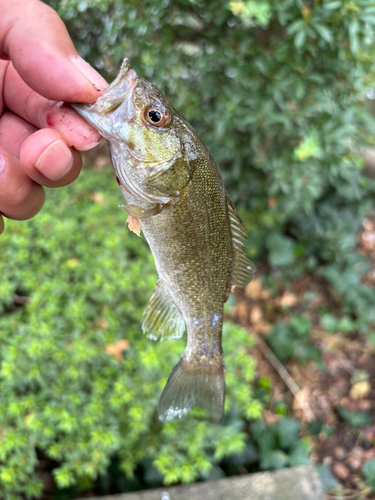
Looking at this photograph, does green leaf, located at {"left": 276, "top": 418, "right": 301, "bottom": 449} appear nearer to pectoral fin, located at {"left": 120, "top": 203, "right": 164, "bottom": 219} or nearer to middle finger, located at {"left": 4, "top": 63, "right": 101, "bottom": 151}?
pectoral fin, located at {"left": 120, "top": 203, "right": 164, "bottom": 219}

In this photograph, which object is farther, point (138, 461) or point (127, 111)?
point (138, 461)

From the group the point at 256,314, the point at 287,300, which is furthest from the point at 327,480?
the point at 287,300

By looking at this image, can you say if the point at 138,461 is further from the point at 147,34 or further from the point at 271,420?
the point at 147,34

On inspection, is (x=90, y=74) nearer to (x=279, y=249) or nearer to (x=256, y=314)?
(x=279, y=249)

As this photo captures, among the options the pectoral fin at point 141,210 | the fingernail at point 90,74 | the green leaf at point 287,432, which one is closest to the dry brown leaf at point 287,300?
the green leaf at point 287,432

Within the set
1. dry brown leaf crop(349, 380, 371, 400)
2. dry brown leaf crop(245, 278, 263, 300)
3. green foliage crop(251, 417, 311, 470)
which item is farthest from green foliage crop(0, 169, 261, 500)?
dry brown leaf crop(349, 380, 371, 400)

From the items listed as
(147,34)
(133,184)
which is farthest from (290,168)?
(133,184)
